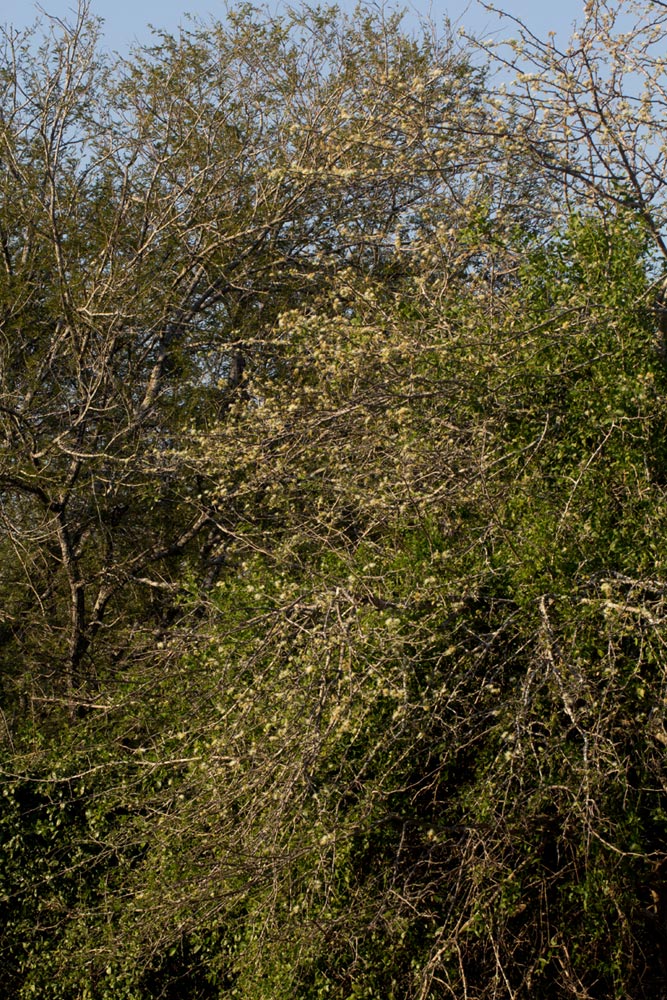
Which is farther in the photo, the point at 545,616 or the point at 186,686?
the point at 186,686

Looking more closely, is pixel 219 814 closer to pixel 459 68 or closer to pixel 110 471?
pixel 110 471

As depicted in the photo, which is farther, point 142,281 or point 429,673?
point 142,281

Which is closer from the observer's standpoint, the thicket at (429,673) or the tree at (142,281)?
the thicket at (429,673)

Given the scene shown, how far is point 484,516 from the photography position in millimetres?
5277

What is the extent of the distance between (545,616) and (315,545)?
209 cm

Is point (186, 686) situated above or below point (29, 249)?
below

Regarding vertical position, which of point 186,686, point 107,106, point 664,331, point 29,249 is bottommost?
point 186,686

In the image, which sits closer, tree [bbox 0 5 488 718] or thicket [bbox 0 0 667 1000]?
thicket [bbox 0 0 667 1000]

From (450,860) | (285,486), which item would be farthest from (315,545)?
(450,860)

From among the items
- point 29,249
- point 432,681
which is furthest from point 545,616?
point 29,249

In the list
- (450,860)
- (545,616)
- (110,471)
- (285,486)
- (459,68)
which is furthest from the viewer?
(459,68)

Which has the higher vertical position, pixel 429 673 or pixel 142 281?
pixel 142 281

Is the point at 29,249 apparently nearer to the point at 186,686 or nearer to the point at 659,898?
the point at 186,686

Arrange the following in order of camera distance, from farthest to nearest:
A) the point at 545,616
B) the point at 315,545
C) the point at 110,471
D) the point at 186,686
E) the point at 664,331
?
the point at 110,471 < the point at 315,545 < the point at 186,686 < the point at 664,331 < the point at 545,616
